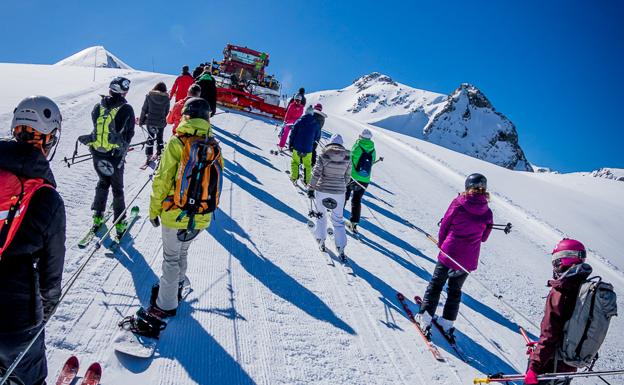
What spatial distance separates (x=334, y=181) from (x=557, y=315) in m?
3.77

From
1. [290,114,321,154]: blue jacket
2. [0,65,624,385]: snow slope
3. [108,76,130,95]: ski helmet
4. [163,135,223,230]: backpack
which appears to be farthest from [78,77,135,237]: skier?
[290,114,321,154]: blue jacket

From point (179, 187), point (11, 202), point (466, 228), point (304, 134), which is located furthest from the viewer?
point (304, 134)

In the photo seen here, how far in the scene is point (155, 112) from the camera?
9.09 metres

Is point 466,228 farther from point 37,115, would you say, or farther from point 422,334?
point 37,115

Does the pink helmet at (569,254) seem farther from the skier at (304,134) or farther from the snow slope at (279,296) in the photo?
the skier at (304,134)

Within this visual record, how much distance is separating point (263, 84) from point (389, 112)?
174454mm

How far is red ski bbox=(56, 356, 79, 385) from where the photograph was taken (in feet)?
9.83

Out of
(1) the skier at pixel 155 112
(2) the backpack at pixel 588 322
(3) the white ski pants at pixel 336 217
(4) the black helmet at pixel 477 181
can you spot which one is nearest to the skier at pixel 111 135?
(3) the white ski pants at pixel 336 217

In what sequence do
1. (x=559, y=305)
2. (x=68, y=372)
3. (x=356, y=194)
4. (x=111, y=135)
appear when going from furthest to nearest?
(x=356, y=194), (x=111, y=135), (x=559, y=305), (x=68, y=372)

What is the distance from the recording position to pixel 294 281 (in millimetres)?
5621

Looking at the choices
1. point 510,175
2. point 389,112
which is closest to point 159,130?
point 510,175

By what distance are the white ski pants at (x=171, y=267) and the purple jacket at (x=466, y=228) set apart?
3.18m

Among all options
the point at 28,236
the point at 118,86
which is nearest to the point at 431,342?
the point at 28,236

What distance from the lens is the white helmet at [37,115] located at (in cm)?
217
